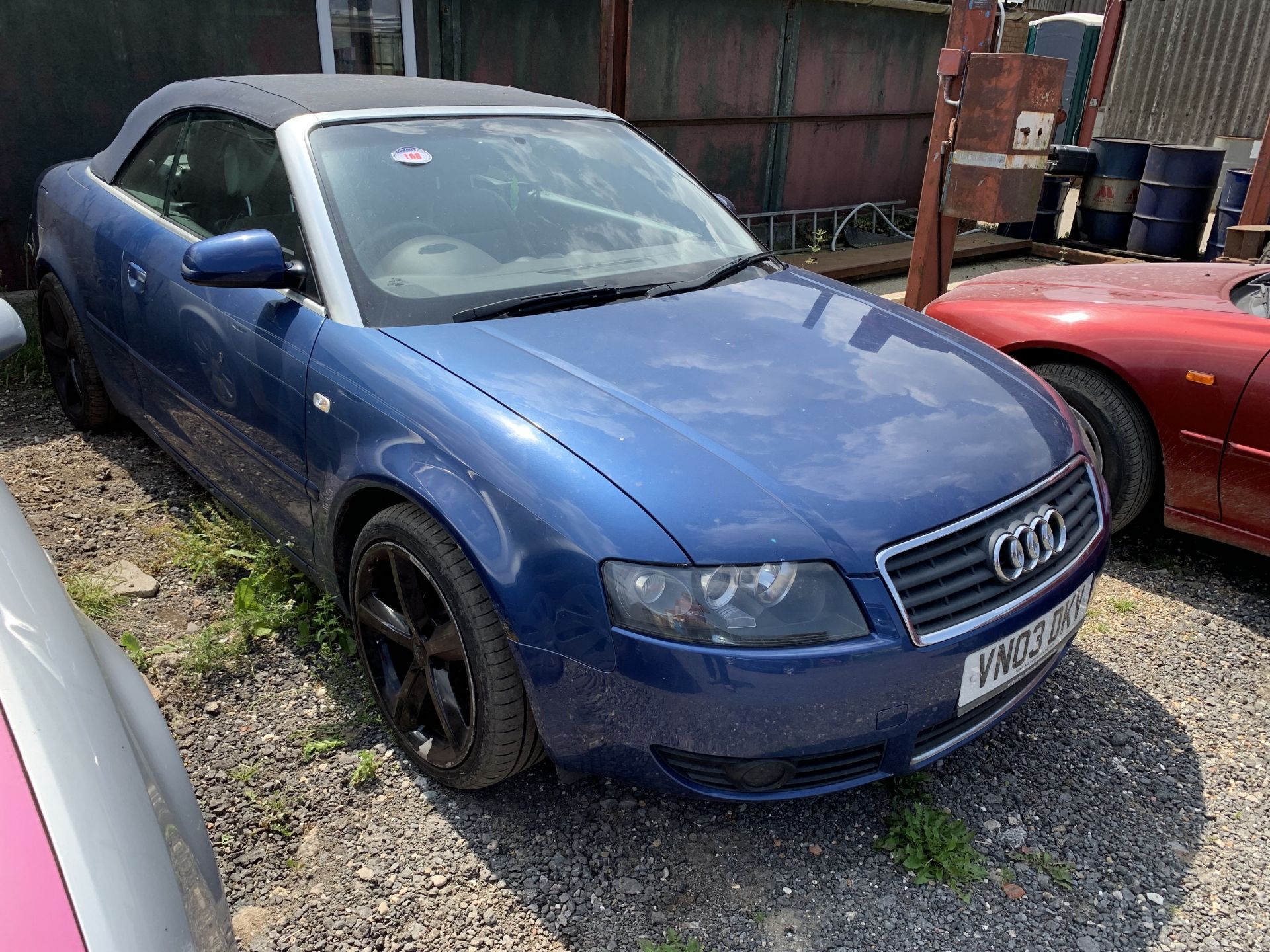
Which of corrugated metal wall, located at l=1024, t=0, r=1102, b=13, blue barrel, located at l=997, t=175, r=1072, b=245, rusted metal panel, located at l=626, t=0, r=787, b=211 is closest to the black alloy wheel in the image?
rusted metal panel, located at l=626, t=0, r=787, b=211

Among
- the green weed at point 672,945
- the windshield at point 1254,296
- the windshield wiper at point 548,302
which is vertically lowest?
the green weed at point 672,945

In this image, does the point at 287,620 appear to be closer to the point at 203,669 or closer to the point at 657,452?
the point at 203,669

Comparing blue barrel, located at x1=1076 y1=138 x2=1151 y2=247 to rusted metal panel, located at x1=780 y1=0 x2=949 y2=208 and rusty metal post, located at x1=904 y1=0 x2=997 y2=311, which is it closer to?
rusted metal panel, located at x1=780 y1=0 x2=949 y2=208

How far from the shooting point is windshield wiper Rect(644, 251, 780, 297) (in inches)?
107

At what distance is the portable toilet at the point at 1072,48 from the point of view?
13062 mm

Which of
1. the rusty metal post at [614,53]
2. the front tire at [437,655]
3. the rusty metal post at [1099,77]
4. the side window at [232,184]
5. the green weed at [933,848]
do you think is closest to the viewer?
the front tire at [437,655]

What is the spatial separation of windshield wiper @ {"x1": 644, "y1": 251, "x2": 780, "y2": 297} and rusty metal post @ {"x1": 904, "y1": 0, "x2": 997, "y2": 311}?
2.35m

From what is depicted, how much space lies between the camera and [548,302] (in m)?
2.52

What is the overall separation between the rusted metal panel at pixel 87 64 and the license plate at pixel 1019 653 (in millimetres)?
5762

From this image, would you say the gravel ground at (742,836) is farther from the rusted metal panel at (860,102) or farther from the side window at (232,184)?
the rusted metal panel at (860,102)

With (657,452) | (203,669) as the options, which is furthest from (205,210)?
(657,452)

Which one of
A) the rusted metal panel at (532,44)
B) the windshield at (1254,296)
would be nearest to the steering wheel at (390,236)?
the windshield at (1254,296)

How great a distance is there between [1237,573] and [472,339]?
295cm

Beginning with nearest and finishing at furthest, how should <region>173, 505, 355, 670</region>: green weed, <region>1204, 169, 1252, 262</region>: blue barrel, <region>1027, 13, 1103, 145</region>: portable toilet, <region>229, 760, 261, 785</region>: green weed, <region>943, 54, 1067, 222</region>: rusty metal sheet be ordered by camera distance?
1. <region>229, 760, 261, 785</region>: green weed
2. <region>173, 505, 355, 670</region>: green weed
3. <region>943, 54, 1067, 222</region>: rusty metal sheet
4. <region>1204, 169, 1252, 262</region>: blue barrel
5. <region>1027, 13, 1103, 145</region>: portable toilet
